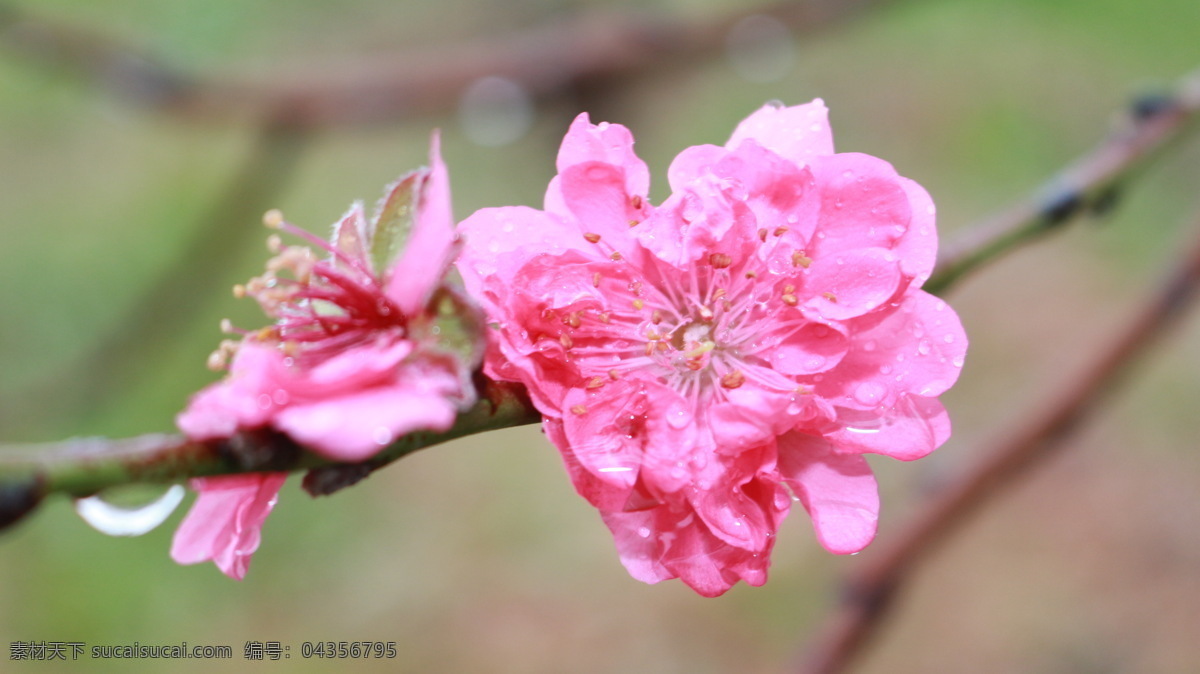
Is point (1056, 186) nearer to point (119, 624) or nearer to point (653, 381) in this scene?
point (653, 381)

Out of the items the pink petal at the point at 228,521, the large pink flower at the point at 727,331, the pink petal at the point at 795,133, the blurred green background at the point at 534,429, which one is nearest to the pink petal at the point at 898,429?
the large pink flower at the point at 727,331

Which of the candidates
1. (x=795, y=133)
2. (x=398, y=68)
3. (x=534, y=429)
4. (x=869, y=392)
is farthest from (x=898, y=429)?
(x=534, y=429)

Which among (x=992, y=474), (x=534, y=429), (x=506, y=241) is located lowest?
(x=534, y=429)

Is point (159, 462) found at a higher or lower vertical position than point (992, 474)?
higher

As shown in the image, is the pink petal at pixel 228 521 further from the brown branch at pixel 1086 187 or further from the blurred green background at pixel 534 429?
the blurred green background at pixel 534 429

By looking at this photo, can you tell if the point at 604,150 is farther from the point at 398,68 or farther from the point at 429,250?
the point at 398,68

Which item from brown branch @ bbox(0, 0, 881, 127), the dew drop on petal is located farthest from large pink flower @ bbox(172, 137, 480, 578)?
brown branch @ bbox(0, 0, 881, 127)

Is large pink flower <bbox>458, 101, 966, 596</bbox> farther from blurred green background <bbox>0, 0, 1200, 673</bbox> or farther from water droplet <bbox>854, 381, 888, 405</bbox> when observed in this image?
blurred green background <bbox>0, 0, 1200, 673</bbox>
